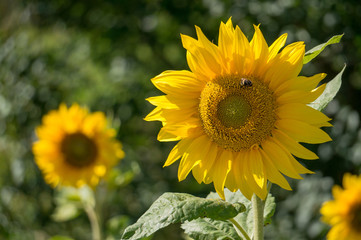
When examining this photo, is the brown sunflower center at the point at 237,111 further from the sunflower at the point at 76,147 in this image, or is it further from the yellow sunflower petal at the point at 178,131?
the sunflower at the point at 76,147

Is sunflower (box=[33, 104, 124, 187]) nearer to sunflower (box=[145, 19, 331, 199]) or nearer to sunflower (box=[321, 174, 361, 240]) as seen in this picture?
sunflower (box=[321, 174, 361, 240])

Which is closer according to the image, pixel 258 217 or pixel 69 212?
pixel 258 217

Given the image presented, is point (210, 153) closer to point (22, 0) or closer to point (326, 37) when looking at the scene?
point (326, 37)

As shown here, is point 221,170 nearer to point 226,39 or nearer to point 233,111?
point 233,111

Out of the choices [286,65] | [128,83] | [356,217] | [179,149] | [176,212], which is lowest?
[356,217]

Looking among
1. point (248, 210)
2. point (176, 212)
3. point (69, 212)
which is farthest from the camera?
point (69, 212)

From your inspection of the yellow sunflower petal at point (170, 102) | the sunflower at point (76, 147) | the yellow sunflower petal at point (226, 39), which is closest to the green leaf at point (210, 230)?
the yellow sunflower petal at point (170, 102)

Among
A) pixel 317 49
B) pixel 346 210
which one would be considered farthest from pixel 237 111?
pixel 346 210
